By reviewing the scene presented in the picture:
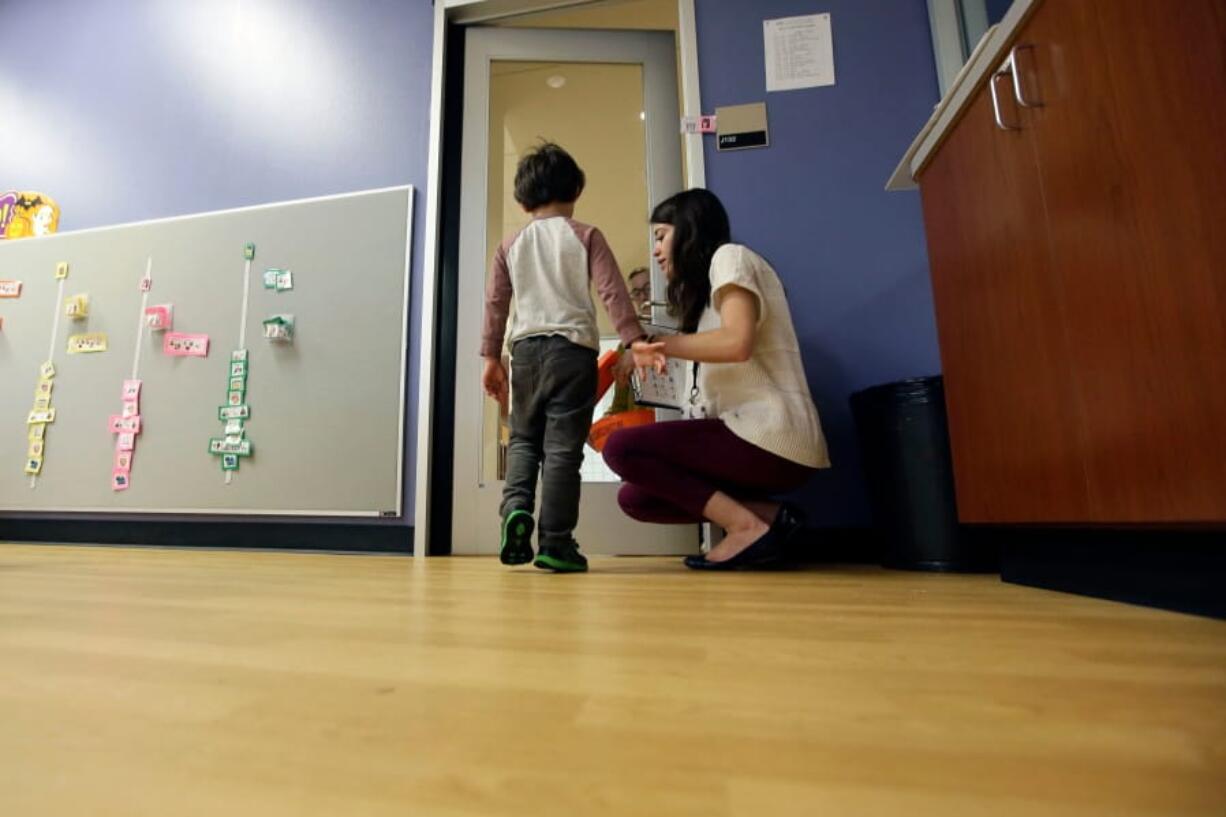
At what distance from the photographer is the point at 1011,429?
3.28 ft

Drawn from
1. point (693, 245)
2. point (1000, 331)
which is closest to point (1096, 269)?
point (1000, 331)

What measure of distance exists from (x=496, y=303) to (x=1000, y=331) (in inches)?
42.4

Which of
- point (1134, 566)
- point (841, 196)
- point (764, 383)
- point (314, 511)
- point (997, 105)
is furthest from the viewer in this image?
point (314, 511)

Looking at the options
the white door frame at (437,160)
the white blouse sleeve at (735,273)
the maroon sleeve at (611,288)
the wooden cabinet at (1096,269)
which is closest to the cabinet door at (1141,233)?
the wooden cabinet at (1096,269)

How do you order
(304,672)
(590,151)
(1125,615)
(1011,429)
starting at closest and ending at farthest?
(304,672) → (1125,615) → (1011,429) → (590,151)

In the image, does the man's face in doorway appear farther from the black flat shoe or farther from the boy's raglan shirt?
the black flat shoe

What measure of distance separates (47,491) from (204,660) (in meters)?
2.67

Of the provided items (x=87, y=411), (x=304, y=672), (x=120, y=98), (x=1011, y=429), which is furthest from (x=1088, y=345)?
(x=120, y=98)

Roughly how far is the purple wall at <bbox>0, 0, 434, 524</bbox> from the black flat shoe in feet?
3.93

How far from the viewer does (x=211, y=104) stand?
2627 mm

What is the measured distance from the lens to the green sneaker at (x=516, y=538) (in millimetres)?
1299

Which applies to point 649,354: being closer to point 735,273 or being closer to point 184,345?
point 735,273

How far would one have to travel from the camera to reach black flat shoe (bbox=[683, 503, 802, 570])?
4.46ft

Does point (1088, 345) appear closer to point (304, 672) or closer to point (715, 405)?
point (715, 405)
